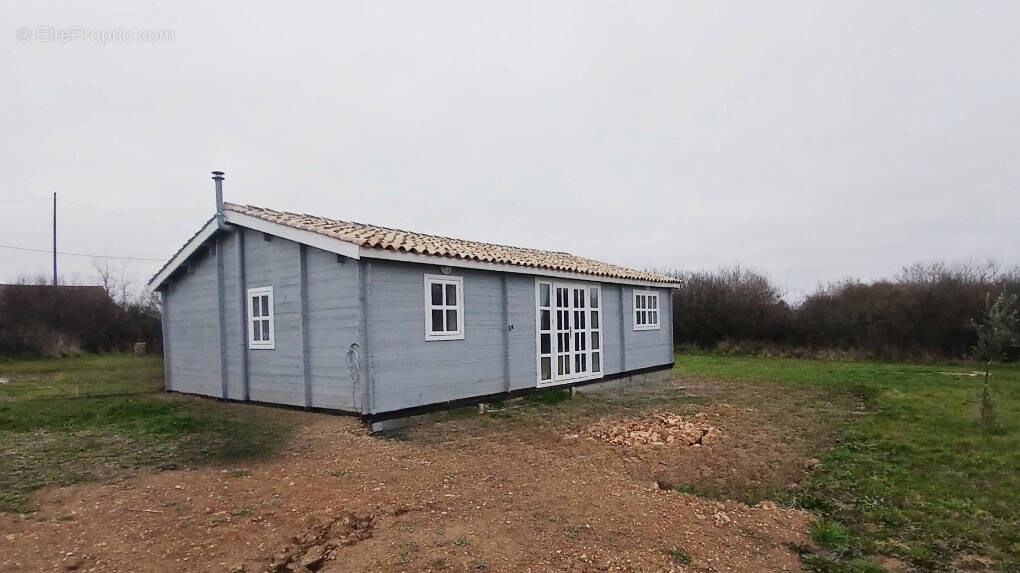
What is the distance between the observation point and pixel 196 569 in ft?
11.5

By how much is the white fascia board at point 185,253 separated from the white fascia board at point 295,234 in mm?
533

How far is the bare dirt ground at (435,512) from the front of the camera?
3.71 meters

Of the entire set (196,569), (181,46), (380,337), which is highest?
(181,46)

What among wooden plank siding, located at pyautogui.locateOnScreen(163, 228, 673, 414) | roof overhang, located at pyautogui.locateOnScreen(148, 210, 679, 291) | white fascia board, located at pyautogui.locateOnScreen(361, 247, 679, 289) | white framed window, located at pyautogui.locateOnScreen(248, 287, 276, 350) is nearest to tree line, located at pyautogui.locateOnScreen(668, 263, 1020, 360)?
white fascia board, located at pyautogui.locateOnScreen(361, 247, 679, 289)

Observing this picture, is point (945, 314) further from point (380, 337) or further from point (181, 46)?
point (181, 46)

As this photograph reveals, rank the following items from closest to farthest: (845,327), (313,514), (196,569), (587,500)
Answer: (196,569) < (313,514) < (587,500) < (845,327)

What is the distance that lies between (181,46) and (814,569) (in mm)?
12804

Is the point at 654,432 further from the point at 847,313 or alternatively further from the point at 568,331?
the point at 847,313

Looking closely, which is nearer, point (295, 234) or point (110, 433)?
point (110, 433)

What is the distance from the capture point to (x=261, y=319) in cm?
959

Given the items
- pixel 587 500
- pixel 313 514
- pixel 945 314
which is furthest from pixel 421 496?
pixel 945 314

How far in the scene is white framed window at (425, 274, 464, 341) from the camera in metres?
8.84

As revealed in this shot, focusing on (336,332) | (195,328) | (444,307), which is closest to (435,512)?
(336,332)

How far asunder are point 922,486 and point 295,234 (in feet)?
28.2
